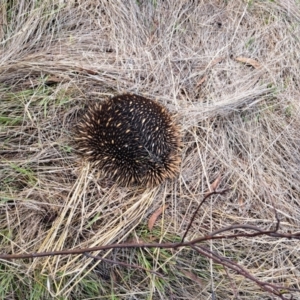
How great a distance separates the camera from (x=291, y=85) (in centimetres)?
273

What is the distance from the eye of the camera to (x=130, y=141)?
7.15 ft

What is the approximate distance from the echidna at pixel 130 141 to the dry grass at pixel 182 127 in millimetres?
80

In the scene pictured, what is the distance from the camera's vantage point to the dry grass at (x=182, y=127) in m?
2.11

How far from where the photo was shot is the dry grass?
211 centimetres

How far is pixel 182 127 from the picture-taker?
7.99 ft

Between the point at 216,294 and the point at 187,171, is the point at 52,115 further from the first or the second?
the point at 216,294

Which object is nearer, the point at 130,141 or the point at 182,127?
the point at 130,141

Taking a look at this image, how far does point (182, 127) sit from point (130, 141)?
14.9 inches

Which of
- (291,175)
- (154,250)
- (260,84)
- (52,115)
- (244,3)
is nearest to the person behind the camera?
(154,250)

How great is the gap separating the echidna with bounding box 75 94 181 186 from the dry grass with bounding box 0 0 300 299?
80 millimetres

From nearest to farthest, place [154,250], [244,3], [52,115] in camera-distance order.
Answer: [154,250] < [52,115] < [244,3]

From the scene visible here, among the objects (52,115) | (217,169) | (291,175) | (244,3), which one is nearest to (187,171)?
(217,169)

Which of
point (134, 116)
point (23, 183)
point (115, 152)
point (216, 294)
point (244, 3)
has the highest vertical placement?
point (244, 3)

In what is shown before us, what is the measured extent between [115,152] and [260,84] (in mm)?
1008
